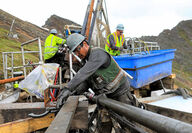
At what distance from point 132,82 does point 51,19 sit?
3409cm

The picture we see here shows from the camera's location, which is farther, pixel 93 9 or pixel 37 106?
pixel 93 9

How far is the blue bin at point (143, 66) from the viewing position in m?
4.35

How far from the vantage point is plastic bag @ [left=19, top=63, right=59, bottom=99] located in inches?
138

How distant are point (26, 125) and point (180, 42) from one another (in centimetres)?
3188

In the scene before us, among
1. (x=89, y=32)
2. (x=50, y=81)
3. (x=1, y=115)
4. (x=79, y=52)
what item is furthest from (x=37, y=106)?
(x=89, y=32)

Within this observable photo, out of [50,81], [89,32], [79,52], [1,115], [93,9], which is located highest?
[93,9]

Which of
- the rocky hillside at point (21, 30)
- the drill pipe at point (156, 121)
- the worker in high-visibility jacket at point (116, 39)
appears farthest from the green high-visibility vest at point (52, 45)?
the rocky hillside at point (21, 30)

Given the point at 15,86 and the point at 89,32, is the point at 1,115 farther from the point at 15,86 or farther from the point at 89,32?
the point at 89,32

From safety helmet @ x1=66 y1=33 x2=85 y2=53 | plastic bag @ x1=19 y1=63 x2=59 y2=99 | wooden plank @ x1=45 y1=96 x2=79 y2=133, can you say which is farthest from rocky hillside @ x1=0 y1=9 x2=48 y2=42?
wooden plank @ x1=45 y1=96 x2=79 y2=133

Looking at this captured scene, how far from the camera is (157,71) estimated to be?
5.62 meters

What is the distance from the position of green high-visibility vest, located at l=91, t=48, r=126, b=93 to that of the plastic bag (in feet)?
5.95

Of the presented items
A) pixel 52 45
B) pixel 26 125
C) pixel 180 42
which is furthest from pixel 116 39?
pixel 180 42

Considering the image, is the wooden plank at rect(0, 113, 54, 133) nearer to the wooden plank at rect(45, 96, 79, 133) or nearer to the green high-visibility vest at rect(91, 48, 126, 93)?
the wooden plank at rect(45, 96, 79, 133)

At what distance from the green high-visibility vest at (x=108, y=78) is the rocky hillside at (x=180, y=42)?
2422 centimetres
